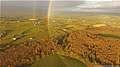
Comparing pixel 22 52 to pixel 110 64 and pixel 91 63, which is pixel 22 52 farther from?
pixel 110 64

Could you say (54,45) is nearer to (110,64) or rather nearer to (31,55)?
(31,55)

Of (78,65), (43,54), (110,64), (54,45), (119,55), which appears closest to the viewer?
(110,64)

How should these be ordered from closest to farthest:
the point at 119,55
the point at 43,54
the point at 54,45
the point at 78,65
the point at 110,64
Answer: the point at 110,64, the point at 78,65, the point at 119,55, the point at 43,54, the point at 54,45

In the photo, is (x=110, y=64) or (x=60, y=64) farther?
(x=60, y=64)

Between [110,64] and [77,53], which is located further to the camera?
[77,53]

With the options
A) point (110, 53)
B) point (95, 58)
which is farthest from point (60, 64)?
point (110, 53)

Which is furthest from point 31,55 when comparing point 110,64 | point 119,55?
point 119,55

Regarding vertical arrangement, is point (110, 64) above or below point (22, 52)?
below

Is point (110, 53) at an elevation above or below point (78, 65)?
above
